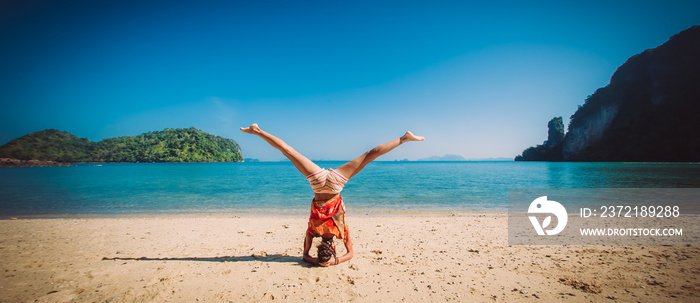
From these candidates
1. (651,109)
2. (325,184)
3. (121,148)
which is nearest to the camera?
(325,184)

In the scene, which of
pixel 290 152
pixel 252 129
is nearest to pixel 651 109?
pixel 290 152

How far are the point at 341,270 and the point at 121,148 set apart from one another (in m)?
145

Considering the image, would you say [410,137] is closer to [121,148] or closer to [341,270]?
[341,270]

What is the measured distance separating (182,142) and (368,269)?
138 m

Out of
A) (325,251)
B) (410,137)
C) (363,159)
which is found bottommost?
(325,251)

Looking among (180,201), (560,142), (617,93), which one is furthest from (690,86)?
(180,201)

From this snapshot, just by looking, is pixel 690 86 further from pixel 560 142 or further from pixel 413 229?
pixel 413 229

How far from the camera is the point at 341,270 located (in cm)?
427

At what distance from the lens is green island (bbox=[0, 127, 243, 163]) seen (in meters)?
76.5

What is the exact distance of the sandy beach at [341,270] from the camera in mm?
3541

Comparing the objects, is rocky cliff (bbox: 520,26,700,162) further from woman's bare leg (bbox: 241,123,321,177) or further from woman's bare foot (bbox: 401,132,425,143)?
woman's bare leg (bbox: 241,123,321,177)

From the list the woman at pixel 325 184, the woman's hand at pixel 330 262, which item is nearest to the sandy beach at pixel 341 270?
the woman's hand at pixel 330 262

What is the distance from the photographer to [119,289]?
147 inches

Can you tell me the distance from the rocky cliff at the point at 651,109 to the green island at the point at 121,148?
15100cm
